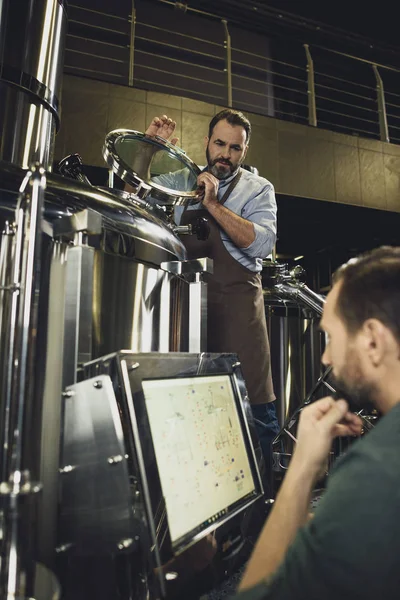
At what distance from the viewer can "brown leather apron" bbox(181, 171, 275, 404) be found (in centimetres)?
168

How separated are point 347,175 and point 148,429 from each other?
4.90 meters

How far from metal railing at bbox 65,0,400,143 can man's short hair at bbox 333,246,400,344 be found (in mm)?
3942

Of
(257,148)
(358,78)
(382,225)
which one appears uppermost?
(358,78)

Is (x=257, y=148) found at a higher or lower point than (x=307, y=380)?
higher

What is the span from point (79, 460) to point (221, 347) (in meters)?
0.97

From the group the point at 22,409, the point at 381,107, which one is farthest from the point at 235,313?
the point at 381,107

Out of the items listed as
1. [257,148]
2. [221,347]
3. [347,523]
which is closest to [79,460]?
[347,523]

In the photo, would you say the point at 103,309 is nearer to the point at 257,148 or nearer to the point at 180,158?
the point at 180,158

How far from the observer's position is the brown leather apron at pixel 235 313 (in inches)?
66.3

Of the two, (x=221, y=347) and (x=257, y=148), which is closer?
(x=221, y=347)

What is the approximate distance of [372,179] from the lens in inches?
205

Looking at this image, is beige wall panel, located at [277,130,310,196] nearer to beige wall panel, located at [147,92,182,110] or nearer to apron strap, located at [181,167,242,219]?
beige wall panel, located at [147,92,182,110]

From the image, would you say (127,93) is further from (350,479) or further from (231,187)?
(350,479)

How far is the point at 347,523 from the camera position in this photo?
1.72 ft
